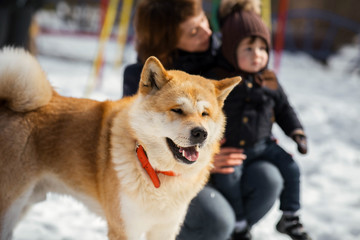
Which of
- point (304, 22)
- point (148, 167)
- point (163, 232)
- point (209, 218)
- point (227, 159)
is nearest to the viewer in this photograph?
point (148, 167)

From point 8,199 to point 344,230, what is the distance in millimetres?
2199

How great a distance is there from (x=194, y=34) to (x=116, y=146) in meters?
0.92

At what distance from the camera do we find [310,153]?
382cm

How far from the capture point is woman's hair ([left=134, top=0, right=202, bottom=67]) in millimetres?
2029

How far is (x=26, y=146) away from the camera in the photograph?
154cm

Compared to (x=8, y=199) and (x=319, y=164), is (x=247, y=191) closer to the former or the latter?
(x=8, y=199)

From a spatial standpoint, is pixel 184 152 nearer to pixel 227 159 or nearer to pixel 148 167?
pixel 148 167

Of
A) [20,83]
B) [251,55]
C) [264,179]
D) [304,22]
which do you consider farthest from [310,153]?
[304,22]

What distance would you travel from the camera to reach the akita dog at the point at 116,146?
145cm

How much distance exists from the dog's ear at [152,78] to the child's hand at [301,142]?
974 millimetres

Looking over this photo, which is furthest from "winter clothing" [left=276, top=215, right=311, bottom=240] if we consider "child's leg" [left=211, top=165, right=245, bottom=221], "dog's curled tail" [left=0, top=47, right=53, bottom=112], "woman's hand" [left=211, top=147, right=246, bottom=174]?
"dog's curled tail" [left=0, top=47, right=53, bottom=112]

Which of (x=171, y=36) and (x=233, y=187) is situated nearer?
(x=233, y=187)

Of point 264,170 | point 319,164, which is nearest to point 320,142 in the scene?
point 319,164

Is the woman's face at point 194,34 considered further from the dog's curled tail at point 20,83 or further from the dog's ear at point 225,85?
the dog's curled tail at point 20,83
